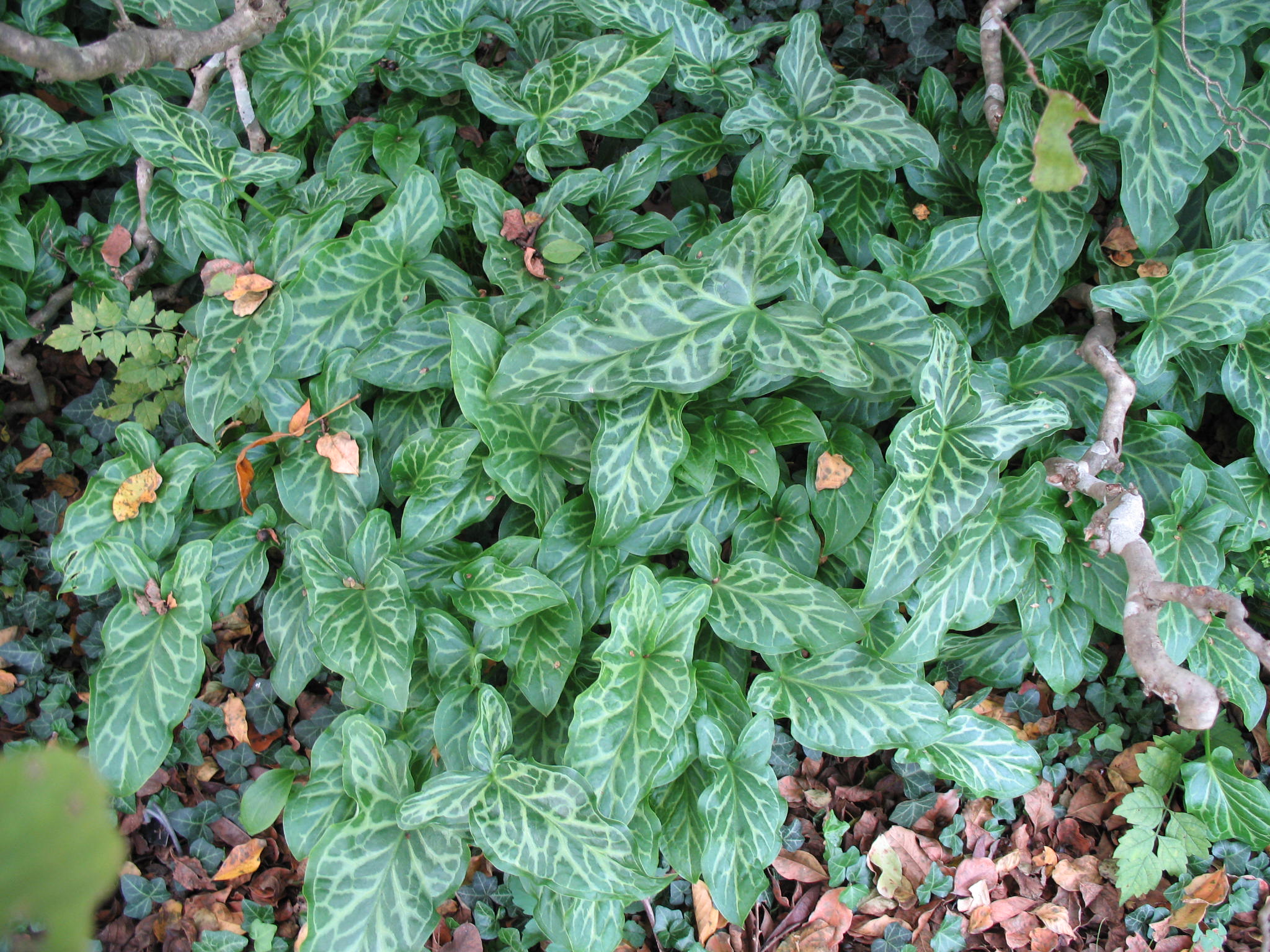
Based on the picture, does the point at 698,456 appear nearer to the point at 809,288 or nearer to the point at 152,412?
the point at 809,288

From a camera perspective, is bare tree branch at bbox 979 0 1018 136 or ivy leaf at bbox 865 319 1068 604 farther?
bare tree branch at bbox 979 0 1018 136

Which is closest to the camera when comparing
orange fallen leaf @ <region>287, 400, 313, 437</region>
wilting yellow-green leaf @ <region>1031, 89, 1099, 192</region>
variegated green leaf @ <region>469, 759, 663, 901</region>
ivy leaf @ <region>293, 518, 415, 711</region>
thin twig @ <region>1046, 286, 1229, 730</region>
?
wilting yellow-green leaf @ <region>1031, 89, 1099, 192</region>

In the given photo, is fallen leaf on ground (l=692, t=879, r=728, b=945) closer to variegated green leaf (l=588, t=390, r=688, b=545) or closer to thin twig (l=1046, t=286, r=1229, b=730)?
variegated green leaf (l=588, t=390, r=688, b=545)

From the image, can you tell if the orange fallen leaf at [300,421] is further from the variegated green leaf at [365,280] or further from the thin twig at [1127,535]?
the thin twig at [1127,535]

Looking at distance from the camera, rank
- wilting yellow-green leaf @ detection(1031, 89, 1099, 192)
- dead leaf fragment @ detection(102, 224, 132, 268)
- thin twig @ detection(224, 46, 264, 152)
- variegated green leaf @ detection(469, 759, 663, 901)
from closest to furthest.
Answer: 1. wilting yellow-green leaf @ detection(1031, 89, 1099, 192)
2. variegated green leaf @ detection(469, 759, 663, 901)
3. thin twig @ detection(224, 46, 264, 152)
4. dead leaf fragment @ detection(102, 224, 132, 268)

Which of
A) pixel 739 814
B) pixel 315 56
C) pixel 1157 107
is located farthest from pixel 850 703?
pixel 315 56

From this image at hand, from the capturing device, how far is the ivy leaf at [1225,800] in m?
1.90

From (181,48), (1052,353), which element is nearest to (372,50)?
(181,48)

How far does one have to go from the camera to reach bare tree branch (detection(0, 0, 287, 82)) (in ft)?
5.09

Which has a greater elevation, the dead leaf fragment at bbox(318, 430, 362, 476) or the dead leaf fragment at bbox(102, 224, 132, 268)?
the dead leaf fragment at bbox(102, 224, 132, 268)

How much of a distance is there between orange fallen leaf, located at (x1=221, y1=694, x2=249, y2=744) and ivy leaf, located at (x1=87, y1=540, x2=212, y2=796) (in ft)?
1.20

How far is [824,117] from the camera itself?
2.00m

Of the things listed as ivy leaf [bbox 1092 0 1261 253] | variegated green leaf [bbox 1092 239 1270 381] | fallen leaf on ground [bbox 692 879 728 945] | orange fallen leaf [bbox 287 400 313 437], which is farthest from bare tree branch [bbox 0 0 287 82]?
fallen leaf on ground [bbox 692 879 728 945]

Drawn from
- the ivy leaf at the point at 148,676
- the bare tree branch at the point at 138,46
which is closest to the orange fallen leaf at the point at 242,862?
the ivy leaf at the point at 148,676
